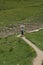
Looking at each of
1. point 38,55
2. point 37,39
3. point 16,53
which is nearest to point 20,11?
point 37,39

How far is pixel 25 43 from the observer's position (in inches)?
1389

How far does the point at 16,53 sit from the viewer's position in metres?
31.1

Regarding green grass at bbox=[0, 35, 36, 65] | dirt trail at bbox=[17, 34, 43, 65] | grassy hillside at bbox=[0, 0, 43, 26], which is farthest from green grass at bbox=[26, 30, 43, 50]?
grassy hillside at bbox=[0, 0, 43, 26]

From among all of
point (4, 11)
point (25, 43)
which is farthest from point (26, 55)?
point (4, 11)

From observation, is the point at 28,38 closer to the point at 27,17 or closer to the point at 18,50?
the point at 18,50

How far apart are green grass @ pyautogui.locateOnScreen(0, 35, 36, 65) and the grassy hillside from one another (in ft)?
64.5

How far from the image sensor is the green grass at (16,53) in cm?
2788

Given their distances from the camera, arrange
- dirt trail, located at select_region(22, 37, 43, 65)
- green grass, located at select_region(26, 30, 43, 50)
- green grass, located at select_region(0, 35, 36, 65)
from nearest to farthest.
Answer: dirt trail, located at select_region(22, 37, 43, 65) < green grass, located at select_region(0, 35, 36, 65) < green grass, located at select_region(26, 30, 43, 50)

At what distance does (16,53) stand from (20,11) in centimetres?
3591

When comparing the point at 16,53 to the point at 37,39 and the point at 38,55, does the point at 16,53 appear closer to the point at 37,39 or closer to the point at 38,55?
the point at 38,55

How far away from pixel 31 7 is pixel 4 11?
24.6ft

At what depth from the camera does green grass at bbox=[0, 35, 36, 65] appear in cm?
2788

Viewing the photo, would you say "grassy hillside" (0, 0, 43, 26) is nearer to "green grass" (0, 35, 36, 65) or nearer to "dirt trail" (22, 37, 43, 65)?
"green grass" (0, 35, 36, 65)

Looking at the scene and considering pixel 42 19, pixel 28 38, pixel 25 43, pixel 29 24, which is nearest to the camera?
pixel 25 43
